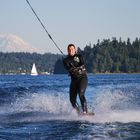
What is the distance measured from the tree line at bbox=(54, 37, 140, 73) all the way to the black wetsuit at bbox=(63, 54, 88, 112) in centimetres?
12466

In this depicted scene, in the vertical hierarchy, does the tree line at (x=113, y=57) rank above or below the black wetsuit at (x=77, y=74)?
above

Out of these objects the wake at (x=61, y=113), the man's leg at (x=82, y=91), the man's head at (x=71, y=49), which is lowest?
the wake at (x=61, y=113)

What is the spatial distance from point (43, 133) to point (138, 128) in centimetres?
195

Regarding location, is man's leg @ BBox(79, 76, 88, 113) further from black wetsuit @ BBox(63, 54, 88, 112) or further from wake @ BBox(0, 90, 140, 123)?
wake @ BBox(0, 90, 140, 123)

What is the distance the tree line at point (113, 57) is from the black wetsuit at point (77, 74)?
125m

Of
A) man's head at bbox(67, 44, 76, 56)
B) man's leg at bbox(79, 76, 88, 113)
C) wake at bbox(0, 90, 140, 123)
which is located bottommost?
wake at bbox(0, 90, 140, 123)

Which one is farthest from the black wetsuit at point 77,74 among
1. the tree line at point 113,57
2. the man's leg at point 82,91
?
the tree line at point 113,57

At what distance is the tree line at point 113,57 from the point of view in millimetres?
140462

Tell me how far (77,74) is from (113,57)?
430ft

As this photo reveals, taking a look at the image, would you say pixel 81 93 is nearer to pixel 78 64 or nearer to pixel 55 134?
pixel 78 64

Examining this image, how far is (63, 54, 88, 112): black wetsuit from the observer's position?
13.0 m

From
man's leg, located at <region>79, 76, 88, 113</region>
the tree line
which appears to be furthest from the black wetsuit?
the tree line

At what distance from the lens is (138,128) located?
34.8 ft

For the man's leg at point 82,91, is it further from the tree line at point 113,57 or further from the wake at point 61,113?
the tree line at point 113,57
